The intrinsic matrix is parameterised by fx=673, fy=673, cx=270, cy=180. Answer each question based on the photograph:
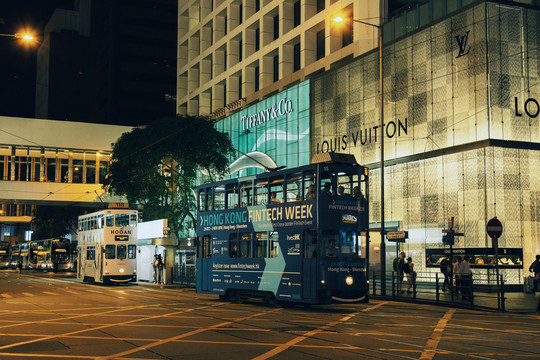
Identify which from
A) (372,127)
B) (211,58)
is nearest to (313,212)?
(372,127)

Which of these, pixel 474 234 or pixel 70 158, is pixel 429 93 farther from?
pixel 70 158

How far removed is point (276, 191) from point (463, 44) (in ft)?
51.0

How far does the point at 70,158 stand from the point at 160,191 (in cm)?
2109

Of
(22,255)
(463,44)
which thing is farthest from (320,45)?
(22,255)

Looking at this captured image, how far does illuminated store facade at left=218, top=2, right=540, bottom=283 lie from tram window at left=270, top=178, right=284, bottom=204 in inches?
443

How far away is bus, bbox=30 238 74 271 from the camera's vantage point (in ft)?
228

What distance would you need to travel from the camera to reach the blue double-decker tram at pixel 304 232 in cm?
1966

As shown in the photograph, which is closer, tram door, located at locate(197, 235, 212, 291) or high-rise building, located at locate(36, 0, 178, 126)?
tram door, located at locate(197, 235, 212, 291)

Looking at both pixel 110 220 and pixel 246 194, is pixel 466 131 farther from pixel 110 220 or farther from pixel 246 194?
pixel 110 220

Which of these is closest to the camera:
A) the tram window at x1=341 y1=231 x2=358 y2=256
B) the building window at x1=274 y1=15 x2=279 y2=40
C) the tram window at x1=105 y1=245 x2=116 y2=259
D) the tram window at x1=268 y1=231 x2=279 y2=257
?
the tram window at x1=341 y1=231 x2=358 y2=256

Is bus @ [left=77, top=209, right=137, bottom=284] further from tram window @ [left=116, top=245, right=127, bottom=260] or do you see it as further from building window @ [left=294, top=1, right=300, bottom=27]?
building window @ [left=294, top=1, right=300, bottom=27]

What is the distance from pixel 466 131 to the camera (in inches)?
1240

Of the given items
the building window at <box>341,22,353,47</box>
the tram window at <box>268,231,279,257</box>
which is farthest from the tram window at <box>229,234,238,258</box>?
the building window at <box>341,22,353,47</box>

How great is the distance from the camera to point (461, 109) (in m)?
31.8
